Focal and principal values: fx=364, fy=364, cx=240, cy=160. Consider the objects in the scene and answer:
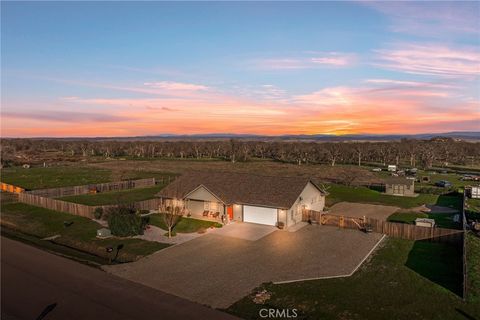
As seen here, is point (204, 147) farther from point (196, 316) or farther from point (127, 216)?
point (196, 316)

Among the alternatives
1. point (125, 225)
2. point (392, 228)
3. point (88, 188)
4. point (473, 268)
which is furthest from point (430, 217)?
point (88, 188)

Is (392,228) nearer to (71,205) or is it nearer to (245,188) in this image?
(245,188)

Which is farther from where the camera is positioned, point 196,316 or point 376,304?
point 376,304

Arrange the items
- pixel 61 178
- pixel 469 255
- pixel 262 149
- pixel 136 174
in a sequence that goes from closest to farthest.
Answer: pixel 469 255, pixel 61 178, pixel 136 174, pixel 262 149

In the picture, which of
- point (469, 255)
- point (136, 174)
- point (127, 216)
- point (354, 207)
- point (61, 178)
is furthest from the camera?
point (136, 174)

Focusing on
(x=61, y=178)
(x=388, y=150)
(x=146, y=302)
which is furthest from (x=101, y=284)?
(x=388, y=150)

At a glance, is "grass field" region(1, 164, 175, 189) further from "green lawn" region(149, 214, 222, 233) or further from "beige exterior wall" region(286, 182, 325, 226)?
"beige exterior wall" region(286, 182, 325, 226)
